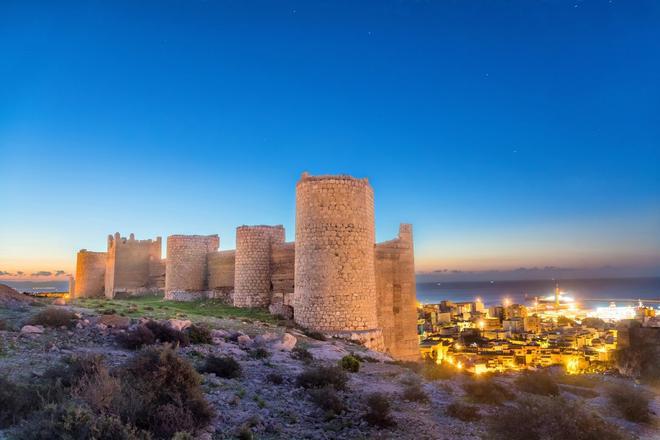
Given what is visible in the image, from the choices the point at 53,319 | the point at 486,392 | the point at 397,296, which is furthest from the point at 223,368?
the point at 397,296

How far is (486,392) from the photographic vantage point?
877 cm

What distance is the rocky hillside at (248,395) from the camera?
571 centimetres

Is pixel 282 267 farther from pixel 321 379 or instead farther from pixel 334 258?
pixel 321 379

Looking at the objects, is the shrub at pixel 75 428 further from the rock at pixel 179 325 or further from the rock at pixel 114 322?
the rock at pixel 114 322

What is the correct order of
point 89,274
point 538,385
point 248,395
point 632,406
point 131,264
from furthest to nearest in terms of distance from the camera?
point 89,274 → point 131,264 → point 538,385 → point 632,406 → point 248,395

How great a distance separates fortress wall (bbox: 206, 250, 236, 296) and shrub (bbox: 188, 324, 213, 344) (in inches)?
546

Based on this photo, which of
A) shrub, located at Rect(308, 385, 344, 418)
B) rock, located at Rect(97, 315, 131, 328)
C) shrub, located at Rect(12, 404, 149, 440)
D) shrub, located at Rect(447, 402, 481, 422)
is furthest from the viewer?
rock, located at Rect(97, 315, 131, 328)

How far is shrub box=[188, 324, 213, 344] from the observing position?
36.4 feet

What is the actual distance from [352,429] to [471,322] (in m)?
59.2

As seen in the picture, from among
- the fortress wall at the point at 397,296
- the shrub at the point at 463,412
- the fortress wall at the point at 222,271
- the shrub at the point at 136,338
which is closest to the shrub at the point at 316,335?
the fortress wall at the point at 397,296

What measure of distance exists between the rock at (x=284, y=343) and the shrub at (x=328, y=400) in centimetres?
430

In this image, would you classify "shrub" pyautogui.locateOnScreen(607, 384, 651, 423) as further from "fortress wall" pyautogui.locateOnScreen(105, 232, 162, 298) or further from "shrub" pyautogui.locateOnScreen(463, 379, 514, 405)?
"fortress wall" pyautogui.locateOnScreen(105, 232, 162, 298)

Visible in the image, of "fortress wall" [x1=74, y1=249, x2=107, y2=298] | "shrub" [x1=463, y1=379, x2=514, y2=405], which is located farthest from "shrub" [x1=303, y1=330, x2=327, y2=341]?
"fortress wall" [x1=74, y1=249, x2=107, y2=298]

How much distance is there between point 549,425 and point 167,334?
8.12 metres
